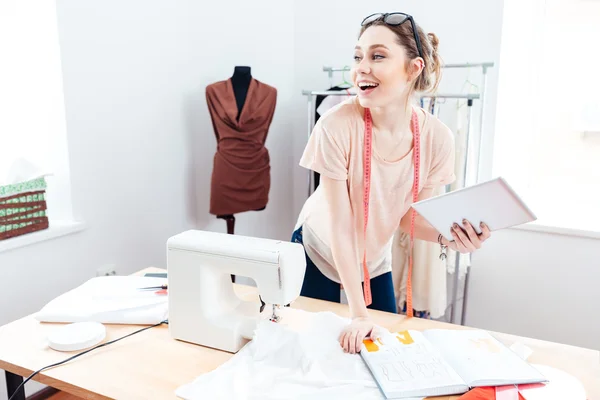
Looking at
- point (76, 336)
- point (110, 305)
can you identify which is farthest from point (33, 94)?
point (76, 336)

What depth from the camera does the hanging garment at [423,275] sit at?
2.53 meters

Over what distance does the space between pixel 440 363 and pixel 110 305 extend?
0.92 m

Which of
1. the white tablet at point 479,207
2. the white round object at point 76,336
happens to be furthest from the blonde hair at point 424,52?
the white round object at point 76,336

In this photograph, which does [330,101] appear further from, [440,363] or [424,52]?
[440,363]

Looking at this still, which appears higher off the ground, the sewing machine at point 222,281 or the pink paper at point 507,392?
the sewing machine at point 222,281

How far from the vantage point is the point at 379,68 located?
138 cm

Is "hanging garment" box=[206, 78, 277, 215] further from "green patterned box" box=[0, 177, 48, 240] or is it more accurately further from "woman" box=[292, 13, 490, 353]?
"woman" box=[292, 13, 490, 353]

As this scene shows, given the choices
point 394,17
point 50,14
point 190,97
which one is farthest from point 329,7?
point 394,17

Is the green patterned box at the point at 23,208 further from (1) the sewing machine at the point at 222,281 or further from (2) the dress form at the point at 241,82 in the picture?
(1) the sewing machine at the point at 222,281

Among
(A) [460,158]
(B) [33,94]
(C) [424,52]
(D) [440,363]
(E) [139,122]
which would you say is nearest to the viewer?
(D) [440,363]

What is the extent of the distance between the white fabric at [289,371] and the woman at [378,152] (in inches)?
3.3

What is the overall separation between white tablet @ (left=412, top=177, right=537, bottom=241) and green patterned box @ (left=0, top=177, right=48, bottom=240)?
5.29 ft

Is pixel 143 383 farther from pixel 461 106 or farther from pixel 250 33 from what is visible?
pixel 250 33

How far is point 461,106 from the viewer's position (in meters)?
2.60
